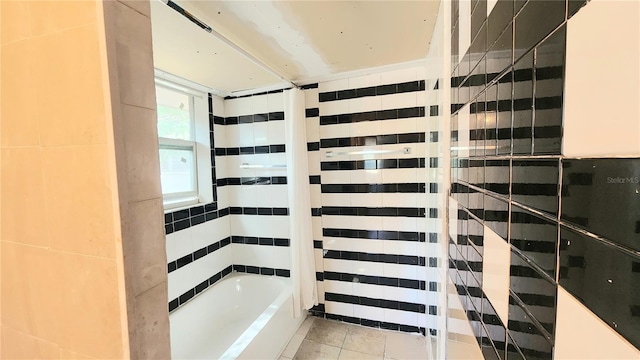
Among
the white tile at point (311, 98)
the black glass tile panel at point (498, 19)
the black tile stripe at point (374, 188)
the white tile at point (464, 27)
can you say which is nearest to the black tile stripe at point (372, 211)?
the black tile stripe at point (374, 188)

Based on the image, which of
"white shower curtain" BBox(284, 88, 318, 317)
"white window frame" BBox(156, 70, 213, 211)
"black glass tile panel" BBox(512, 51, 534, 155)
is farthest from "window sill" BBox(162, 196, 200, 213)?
"black glass tile panel" BBox(512, 51, 534, 155)

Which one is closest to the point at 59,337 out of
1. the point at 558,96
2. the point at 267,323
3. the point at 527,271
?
the point at 527,271

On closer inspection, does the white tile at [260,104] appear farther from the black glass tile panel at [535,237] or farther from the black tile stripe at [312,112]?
the black glass tile panel at [535,237]

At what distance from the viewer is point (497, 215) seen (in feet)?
1.93

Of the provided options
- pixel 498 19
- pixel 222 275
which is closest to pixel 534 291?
pixel 498 19

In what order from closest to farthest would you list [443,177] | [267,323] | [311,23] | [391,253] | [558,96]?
[558,96] < [443,177] < [311,23] < [267,323] < [391,253]

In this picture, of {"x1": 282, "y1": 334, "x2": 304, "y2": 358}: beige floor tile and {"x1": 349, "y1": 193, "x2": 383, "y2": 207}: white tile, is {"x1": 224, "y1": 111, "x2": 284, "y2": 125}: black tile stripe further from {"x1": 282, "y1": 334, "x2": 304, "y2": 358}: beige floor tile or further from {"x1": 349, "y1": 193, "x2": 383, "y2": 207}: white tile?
A: {"x1": 282, "y1": 334, "x2": 304, "y2": 358}: beige floor tile

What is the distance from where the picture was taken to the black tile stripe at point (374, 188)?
2160 millimetres

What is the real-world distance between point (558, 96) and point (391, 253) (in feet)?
6.73

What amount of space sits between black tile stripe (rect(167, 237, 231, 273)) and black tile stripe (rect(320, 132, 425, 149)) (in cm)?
145

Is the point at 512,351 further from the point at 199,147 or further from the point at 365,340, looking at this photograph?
the point at 199,147

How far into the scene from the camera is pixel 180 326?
6.70ft

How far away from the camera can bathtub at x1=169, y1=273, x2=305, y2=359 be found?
190cm

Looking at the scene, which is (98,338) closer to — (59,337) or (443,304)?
(59,337)
